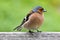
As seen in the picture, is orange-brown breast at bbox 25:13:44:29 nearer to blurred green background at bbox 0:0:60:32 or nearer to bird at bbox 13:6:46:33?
bird at bbox 13:6:46:33

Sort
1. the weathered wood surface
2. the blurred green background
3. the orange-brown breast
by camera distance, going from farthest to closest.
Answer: the blurred green background
the orange-brown breast
the weathered wood surface

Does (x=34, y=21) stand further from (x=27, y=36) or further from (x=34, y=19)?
(x=27, y=36)

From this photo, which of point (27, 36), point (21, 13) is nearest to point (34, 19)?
point (27, 36)

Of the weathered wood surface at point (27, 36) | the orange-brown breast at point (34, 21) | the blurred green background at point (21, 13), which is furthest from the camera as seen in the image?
the blurred green background at point (21, 13)

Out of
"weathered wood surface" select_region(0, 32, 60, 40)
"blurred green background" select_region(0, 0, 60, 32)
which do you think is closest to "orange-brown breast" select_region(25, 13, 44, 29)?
"weathered wood surface" select_region(0, 32, 60, 40)

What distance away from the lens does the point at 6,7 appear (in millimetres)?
6793

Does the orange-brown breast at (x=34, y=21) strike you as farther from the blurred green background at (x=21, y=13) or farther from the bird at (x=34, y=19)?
the blurred green background at (x=21, y=13)

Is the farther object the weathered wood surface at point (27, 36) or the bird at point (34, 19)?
the bird at point (34, 19)

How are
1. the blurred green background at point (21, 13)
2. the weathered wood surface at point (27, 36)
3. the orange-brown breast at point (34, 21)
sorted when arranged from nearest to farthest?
1. the weathered wood surface at point (27, 36)
2. the orange-brown breast at point (34, 21)
3. the blurred green background at point (21, 13)

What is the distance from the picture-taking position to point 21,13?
653cm

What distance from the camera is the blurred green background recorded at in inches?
225

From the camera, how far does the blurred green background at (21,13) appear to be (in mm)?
5719

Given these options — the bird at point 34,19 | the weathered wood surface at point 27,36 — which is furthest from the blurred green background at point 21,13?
the weathered wood surface at point 27,36

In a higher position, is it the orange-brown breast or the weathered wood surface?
the orange-brown breast
